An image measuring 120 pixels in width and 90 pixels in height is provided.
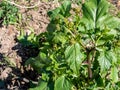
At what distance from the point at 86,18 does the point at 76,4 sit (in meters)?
2.25

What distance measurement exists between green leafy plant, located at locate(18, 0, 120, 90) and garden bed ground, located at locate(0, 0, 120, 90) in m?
0.78

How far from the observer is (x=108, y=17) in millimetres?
2676

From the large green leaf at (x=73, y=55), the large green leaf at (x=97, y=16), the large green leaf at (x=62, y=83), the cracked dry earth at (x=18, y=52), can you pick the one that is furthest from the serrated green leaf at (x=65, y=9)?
the cracked dry earth at (x=18, y=52)

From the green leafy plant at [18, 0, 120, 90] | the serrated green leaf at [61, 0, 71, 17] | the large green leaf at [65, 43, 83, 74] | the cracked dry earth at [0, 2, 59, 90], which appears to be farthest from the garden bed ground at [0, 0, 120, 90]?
the large green leaf at [65, 43, 83, 74]

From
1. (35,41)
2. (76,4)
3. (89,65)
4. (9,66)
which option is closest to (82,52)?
(89,65)

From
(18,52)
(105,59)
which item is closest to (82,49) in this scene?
(105,59)

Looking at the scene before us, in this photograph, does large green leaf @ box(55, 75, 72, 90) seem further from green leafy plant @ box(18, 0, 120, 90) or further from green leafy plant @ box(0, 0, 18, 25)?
green leafy plant @ box(0, 0, 18, 25)

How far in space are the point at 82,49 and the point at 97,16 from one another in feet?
0.94

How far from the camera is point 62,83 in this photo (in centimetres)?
279

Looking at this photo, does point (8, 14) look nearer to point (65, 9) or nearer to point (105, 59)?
point (65, 9)

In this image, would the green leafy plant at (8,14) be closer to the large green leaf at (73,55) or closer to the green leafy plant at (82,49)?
the green leafy plant at (82,49)

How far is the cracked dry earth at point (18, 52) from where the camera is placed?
12.8 feet

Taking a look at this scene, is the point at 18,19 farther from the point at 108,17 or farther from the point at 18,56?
the point at 108,17

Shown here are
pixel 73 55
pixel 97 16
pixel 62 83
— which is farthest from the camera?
pixel 62 83
